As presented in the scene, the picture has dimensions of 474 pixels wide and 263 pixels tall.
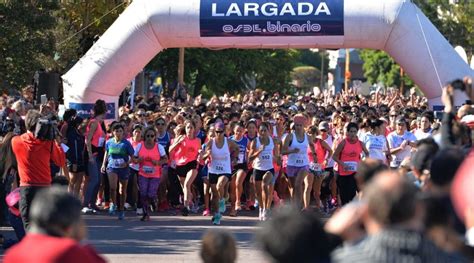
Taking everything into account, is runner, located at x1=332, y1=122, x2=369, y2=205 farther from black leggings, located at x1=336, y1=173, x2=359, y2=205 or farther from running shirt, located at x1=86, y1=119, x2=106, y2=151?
running shirt, located at x1=86, y1=119, x2=106, y2=151

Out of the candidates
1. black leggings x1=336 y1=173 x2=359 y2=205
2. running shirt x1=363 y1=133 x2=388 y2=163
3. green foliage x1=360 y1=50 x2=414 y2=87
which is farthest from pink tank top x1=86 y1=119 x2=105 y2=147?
green foliage x1=360 y1=50 x2=414 y2=87

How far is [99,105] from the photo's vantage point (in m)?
18.8

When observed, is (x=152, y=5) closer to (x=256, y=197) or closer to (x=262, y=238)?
(x=256, y=197)

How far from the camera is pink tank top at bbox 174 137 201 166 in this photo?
1864cm

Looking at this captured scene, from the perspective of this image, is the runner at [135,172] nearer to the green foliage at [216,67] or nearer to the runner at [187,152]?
the runner at [187,152]

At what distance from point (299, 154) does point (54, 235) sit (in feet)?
42.7

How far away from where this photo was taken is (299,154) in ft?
60.3

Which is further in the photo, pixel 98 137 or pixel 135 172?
pixel 98 137

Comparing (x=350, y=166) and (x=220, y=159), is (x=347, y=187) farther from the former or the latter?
(x=220, y=159)

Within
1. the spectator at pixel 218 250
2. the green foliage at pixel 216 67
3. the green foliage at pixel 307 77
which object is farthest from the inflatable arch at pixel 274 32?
the green foliage at pixel 307 77

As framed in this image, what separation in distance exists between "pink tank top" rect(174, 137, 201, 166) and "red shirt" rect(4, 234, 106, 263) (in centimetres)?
1316

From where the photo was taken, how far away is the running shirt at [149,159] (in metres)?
18.0

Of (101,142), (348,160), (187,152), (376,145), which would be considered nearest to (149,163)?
(187,152)

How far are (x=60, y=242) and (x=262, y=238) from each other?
1.00m
